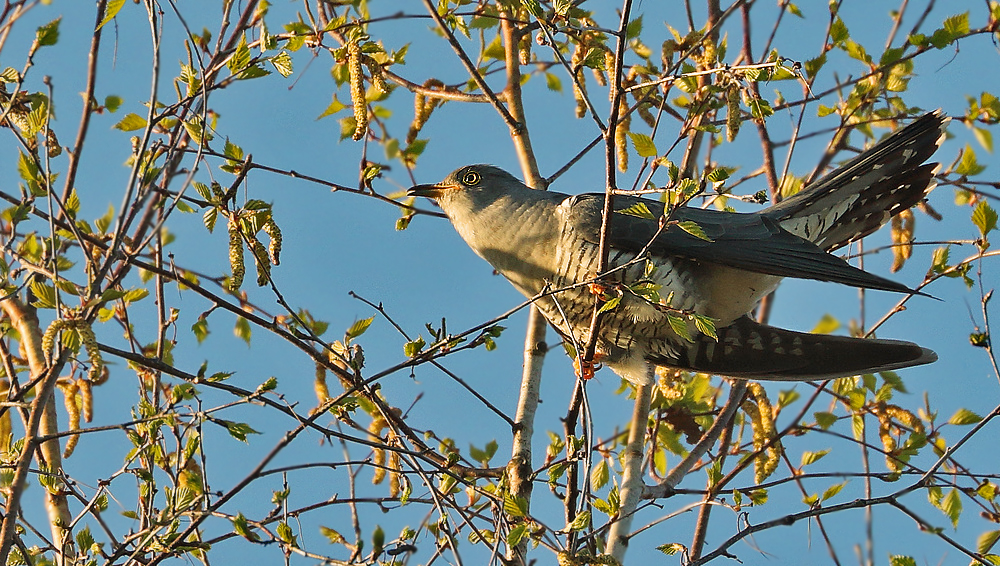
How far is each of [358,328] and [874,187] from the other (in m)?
2.35

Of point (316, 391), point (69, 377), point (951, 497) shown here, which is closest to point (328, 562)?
point (316, 391)

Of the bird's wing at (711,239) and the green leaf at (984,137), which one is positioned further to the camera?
the green leaf at (984,137)

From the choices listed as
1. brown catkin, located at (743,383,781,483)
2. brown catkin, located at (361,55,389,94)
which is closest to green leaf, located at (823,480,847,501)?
brown catkin, located at (743,383,781,483)

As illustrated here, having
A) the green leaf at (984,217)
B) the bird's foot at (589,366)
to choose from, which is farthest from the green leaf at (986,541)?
the bird's foot at (589,366)

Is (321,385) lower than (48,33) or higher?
lower

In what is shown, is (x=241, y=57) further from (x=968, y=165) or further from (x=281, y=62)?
(x=968, y=165)

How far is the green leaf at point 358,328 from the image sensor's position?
2730mm

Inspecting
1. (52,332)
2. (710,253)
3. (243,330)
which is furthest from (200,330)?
(710,253)

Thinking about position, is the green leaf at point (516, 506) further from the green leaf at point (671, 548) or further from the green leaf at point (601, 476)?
the green leaf at point (601, 476)

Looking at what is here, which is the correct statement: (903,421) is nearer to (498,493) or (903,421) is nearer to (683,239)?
(683,239)

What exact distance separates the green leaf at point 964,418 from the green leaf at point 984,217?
2.49 feet

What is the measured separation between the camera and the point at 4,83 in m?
2.59

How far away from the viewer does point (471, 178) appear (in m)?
4.12

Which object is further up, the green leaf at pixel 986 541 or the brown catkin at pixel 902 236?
the brown catkin at pixel 902 236
